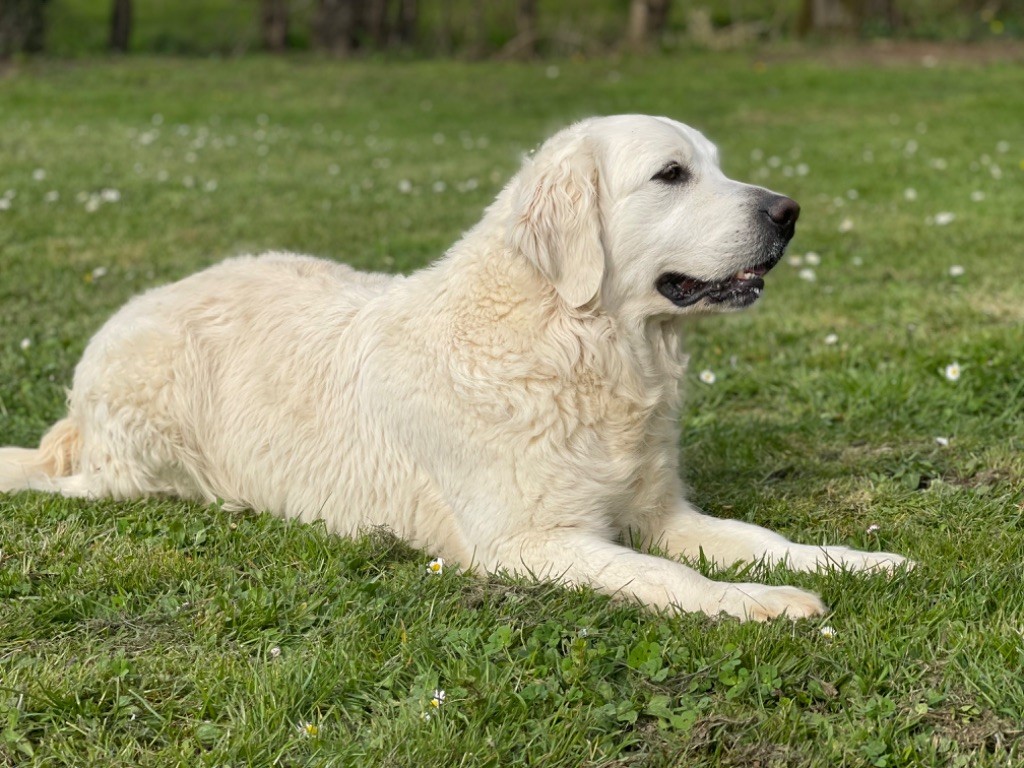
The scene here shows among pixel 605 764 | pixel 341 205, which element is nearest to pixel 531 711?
pixel 605 764

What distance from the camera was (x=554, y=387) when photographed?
3826 mm

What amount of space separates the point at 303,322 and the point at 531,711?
2099 millimetres

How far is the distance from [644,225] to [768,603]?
1309 millimetres

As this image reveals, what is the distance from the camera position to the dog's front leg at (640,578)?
3.36 m

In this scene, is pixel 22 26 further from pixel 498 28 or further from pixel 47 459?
pixel 47 459

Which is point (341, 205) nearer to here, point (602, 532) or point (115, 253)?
point (115, 253)

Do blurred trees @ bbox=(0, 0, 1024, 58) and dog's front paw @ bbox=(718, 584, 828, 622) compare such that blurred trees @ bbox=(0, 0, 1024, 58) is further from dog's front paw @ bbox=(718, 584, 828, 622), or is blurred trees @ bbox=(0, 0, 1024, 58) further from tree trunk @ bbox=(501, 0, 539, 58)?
dog's front paw @ bbox=(718, 584, 828, 622)

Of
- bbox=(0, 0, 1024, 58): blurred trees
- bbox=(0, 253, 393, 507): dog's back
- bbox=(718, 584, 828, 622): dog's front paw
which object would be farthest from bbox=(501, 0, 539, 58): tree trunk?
bbox=(718, 584, 828, 622): dog's front paw

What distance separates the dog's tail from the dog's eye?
2565 mm

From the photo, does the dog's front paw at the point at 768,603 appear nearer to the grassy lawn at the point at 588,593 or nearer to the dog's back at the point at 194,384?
the grassy lawn at the point at 588,593

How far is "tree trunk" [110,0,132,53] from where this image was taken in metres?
24.6

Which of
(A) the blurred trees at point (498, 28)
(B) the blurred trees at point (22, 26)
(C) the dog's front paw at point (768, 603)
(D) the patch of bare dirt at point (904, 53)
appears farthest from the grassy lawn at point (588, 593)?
(A) the blurred trees at point (498, 28)

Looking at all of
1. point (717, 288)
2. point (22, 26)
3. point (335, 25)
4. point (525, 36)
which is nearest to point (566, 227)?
point (717, 288)

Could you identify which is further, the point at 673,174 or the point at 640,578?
the point at 673,174
